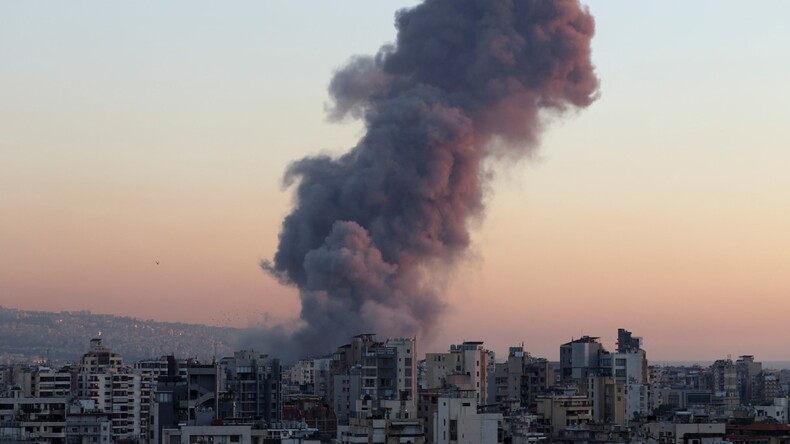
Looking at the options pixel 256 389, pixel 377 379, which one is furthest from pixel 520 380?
pixel 256 389

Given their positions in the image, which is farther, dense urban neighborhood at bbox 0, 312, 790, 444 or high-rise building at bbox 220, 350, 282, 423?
high-rise building at bbox 220, 350, 282, 423

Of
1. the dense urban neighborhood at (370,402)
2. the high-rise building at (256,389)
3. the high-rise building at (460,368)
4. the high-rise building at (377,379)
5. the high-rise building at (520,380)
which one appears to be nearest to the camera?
the dense urban neighborhood at (370,402)

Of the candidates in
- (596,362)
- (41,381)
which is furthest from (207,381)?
(596,362)

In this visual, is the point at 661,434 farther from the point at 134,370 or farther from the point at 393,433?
the point at 134,370

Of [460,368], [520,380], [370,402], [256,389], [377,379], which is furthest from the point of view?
[520,380]

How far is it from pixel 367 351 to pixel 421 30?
3134cm

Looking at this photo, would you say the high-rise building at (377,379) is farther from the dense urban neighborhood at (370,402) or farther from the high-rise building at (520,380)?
the high-rise building at (520,380)

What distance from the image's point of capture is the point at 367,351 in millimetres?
79062

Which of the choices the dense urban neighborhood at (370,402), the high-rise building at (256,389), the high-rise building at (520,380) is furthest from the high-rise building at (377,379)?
the high-rise building at (520,380)

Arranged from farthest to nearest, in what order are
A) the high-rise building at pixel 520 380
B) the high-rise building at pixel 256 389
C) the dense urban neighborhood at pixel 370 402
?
the high-rise building at pixel 520 380 < the high-rise building at pixel 256 389 < the dense urban neighborhood at pixel 370 402

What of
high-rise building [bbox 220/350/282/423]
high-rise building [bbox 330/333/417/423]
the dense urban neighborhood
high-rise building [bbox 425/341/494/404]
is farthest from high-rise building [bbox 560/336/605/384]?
high-rise building [bbox 220/350/282/423]

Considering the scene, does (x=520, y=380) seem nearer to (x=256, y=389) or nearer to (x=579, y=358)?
(x=579, y=358)

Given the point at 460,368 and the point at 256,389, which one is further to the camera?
the point at 460,368

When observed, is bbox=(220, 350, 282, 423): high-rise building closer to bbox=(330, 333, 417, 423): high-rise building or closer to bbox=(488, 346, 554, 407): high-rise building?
bbox=(330, 333, 417, 423): high-rise building
